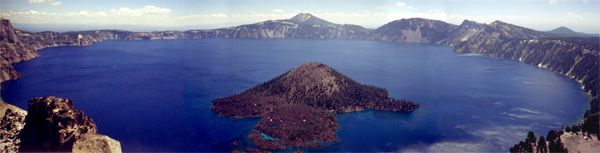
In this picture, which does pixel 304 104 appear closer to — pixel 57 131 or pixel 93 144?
pixel 93 144

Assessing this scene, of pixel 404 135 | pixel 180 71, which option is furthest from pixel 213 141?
pixel 180 71

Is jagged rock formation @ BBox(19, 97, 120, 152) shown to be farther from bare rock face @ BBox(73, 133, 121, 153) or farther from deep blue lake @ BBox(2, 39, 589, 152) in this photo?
deep blue lake @ BBox(2, 39, 589, 152)

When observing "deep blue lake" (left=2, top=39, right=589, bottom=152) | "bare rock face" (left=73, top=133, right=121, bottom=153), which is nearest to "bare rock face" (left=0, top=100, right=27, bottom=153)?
"bare rock face" (left=73, top=133, right=121, bottom=153)

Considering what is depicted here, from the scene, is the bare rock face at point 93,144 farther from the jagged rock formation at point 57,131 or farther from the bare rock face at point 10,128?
the bare rock face at point 10,128

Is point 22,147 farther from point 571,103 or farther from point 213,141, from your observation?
point 571,103

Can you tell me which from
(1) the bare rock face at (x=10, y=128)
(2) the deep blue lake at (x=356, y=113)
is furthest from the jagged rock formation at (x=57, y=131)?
(2) the deep blue lake at (x=356, y=113)

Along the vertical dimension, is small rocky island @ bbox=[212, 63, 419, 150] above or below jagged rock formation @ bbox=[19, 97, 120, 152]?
below

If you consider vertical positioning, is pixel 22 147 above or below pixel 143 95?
above
